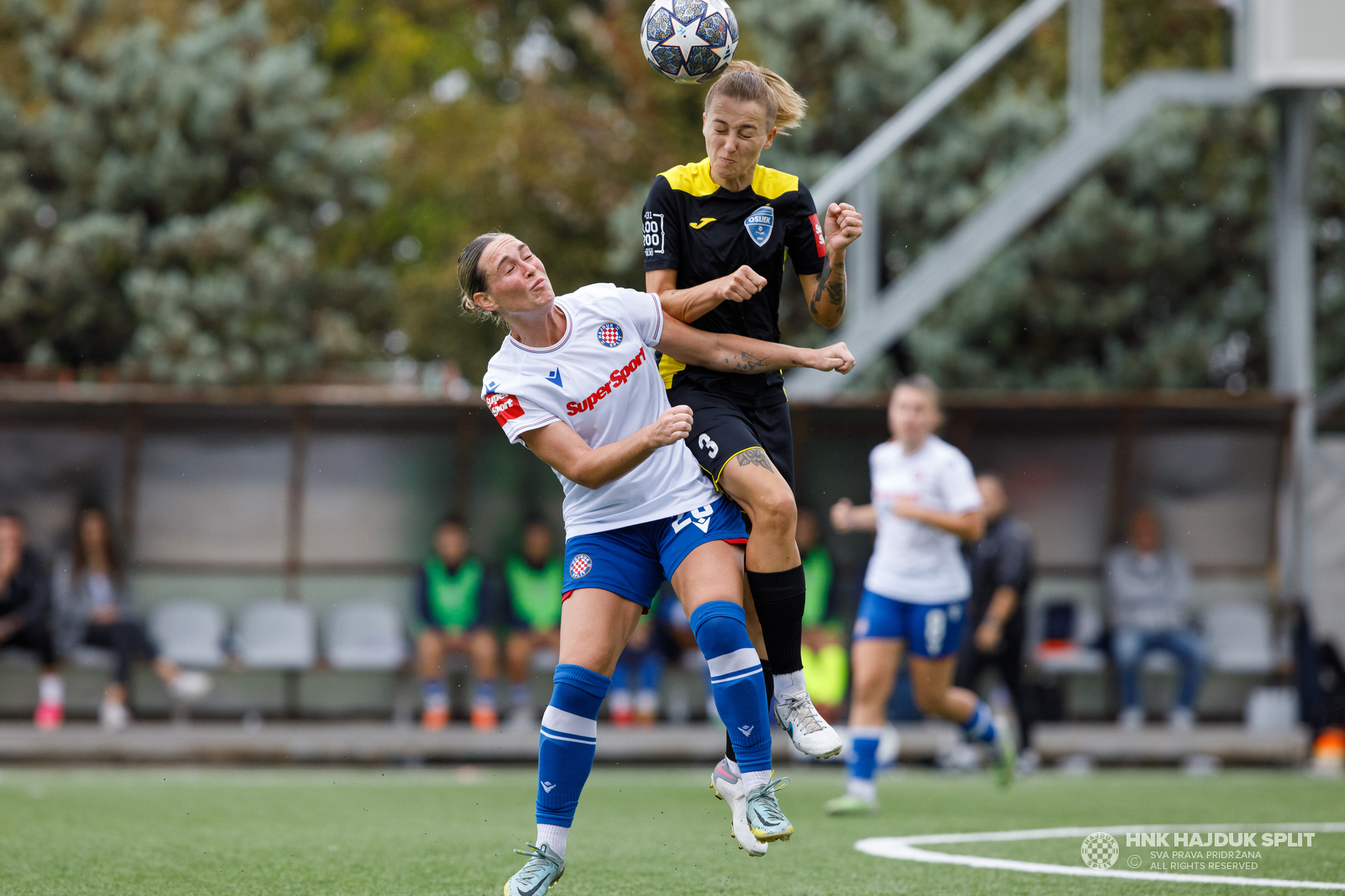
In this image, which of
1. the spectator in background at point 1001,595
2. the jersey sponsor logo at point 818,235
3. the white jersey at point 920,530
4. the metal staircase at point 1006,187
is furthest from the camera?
the metal staircase at point 1006,187

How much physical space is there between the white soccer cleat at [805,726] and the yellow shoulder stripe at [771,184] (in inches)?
71.5

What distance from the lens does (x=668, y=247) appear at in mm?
5594

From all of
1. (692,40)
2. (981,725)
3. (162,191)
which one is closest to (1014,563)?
(981,725)

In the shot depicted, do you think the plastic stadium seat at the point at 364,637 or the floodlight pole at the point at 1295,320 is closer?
the plastic stadium seat at the point at 364,637

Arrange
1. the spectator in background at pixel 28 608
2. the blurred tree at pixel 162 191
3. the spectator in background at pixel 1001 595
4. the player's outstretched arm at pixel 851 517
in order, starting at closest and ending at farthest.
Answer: the player's outstretched arm at pixel 851 517 → the spectator in background at pixel 1001 595 → the spectator in background at pixel 28 608 → the blurred tree at pixel 162 191

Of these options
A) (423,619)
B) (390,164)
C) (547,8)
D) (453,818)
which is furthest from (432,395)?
(547,8)

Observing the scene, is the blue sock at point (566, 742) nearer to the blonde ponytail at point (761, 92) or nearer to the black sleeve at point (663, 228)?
the black sleeve at point (663, 228)

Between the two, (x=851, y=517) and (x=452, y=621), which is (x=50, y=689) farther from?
(x=851, y=517)

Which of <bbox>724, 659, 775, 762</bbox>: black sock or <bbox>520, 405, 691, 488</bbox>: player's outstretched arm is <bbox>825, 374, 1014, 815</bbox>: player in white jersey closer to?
<bbox>724, 659, 775, 762</bbox>: black sock

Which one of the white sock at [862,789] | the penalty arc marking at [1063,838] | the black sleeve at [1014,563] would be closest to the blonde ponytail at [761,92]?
the penalty arc marking at [1063,838]

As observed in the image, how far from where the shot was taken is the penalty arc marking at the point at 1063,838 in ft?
18.3

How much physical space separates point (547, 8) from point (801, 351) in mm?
23574

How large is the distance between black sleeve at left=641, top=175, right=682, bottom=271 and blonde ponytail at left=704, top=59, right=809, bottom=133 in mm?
346

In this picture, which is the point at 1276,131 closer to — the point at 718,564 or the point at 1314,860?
the point at 1314,860
